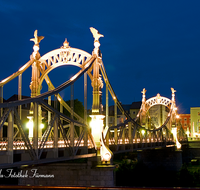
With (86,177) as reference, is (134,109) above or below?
above

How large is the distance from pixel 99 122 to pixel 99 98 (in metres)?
1.68

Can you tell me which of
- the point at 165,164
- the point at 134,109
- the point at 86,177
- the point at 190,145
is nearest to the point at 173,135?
the point at 165,164

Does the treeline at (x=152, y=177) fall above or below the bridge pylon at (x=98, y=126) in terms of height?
below

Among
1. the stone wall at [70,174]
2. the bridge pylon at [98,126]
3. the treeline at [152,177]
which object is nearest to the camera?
the stone wall at [70,174]

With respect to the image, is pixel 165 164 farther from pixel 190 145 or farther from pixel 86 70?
pixel 86 70

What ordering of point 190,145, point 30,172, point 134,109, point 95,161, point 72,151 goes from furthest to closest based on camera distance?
1. point 134,109
2. point 190,145
3. point 30,172
4. point 95,161
5. point 72,151

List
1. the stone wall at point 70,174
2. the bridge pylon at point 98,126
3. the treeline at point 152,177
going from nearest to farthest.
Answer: the stone wall at point 70,174 → the bridge pylon at point 98,126 → the treeline at point 152,177

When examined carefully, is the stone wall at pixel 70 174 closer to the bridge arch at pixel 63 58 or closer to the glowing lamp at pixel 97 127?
the glowing lamp at pixel 97 127

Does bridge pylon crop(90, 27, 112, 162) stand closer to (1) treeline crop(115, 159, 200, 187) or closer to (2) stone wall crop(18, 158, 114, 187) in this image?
(2) stone wall crop(18, 158, 114, 187)

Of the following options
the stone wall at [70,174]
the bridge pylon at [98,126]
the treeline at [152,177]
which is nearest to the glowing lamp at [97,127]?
the bridge pylon at [98,126]

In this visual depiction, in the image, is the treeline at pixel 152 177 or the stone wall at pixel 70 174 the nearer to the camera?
the stone wall at pixel 70 174

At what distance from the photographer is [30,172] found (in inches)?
1071

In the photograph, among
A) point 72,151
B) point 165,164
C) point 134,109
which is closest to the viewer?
point 72,151

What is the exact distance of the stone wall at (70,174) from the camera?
24906mm
